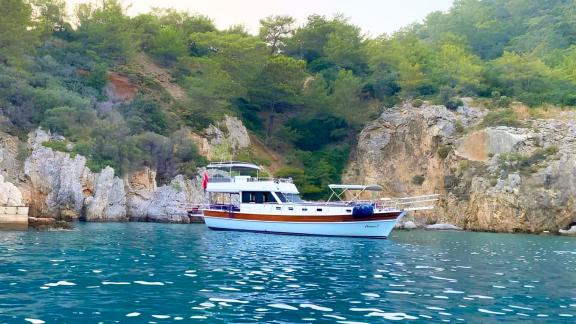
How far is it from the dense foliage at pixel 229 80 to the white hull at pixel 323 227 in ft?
42.9

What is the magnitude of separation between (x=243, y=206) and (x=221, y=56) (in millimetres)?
27903

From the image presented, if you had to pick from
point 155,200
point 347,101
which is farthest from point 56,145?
point 347,101

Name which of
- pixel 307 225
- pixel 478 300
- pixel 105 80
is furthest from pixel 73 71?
pixel 478 300

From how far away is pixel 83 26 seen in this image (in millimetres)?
63062

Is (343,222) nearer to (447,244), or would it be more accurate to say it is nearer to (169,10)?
(447,244)

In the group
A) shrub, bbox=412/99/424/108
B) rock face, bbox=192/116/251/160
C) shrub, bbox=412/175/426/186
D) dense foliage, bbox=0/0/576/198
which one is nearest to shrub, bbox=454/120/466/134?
dense foliage, bbox=0/0/576/198

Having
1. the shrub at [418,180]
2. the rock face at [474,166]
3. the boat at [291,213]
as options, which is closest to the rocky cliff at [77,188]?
the boat at [291,213]

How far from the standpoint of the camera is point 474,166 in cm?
5259

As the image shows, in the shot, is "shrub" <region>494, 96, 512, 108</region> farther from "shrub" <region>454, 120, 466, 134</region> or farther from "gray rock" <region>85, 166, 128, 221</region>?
"gray rock" <region>85, 166, 128, 221</region>

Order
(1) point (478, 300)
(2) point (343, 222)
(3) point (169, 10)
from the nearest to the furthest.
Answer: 1. (1) point (478, 300)
2. (2) point (343, 222)
3. (3) point (169, 10)

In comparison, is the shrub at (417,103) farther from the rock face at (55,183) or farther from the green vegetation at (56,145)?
the green vegetation at (56,145)

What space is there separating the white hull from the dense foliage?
13.1m

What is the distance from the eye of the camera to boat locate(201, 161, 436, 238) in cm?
3550

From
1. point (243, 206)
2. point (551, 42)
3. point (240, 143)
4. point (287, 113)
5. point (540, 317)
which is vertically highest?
point (551, 42)
